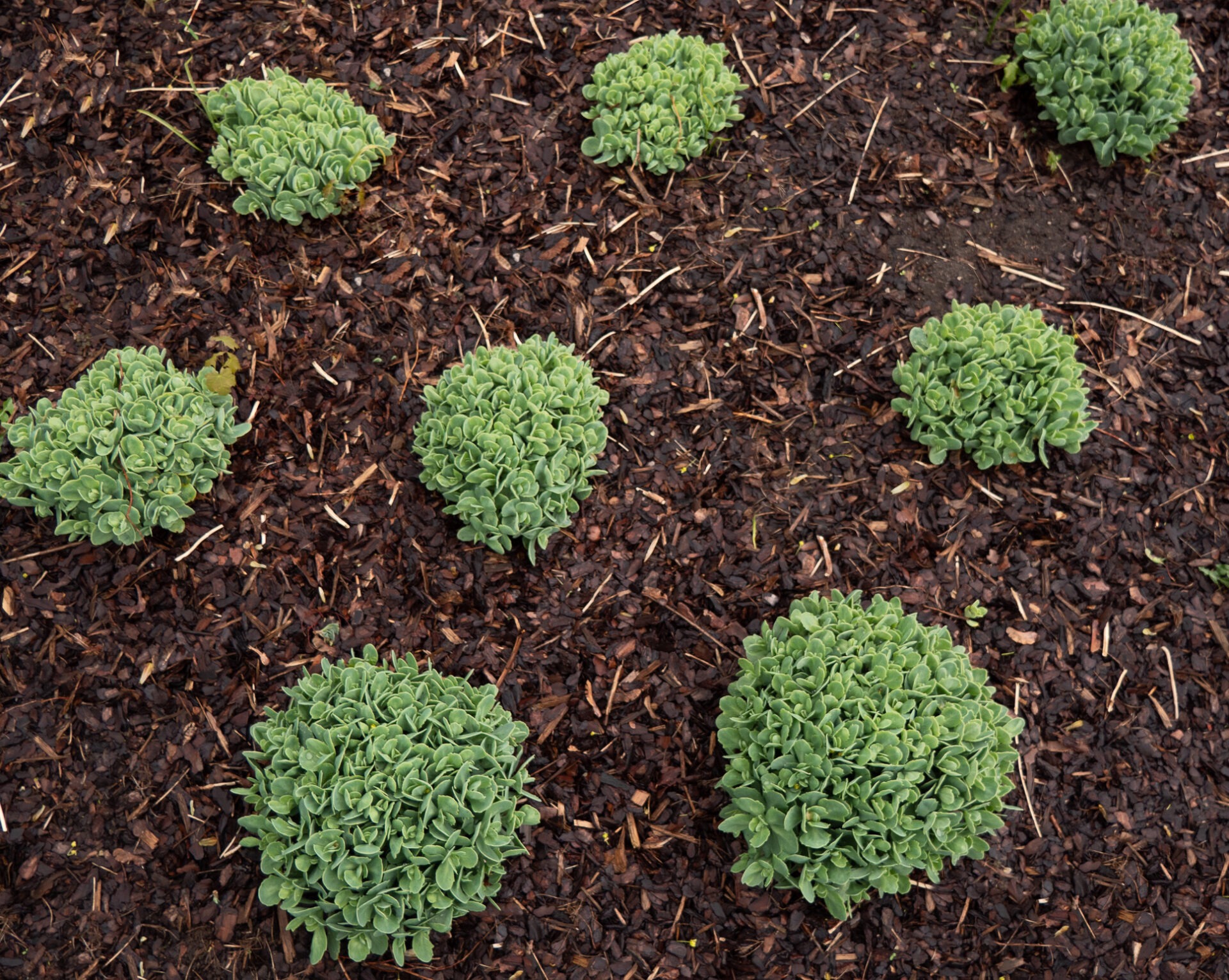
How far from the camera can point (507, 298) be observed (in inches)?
161

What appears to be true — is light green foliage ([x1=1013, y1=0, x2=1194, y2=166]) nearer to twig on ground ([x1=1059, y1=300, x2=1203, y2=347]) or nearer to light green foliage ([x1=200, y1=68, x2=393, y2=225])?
twig on ground ([x1=1059, y1=300, x2=1203, y2=347])

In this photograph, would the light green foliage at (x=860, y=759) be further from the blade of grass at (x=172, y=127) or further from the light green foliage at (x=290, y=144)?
the blade of grass at (x=172, y=127)

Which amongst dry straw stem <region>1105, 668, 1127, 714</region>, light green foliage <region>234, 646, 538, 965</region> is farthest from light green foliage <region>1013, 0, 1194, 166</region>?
light green foliage <region>234, 646, 538, 965</region>

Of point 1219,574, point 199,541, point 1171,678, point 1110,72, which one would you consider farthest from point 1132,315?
point 199,541

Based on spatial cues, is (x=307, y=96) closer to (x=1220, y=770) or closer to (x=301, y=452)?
(x=301, y=452)

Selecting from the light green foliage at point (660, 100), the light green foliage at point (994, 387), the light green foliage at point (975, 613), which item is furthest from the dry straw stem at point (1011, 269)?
the light green foliage at point (975, 613)

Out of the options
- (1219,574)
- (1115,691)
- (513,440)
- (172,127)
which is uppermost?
(172,127)

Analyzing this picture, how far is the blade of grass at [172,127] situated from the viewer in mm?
4037

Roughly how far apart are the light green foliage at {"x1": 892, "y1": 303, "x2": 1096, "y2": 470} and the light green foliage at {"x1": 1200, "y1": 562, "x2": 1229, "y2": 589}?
0.82 meters

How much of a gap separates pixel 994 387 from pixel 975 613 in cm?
96

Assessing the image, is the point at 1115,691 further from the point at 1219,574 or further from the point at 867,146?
the point at 867,146

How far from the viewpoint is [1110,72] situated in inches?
168

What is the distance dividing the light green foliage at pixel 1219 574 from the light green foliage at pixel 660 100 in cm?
300

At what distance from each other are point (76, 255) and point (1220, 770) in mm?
5407
